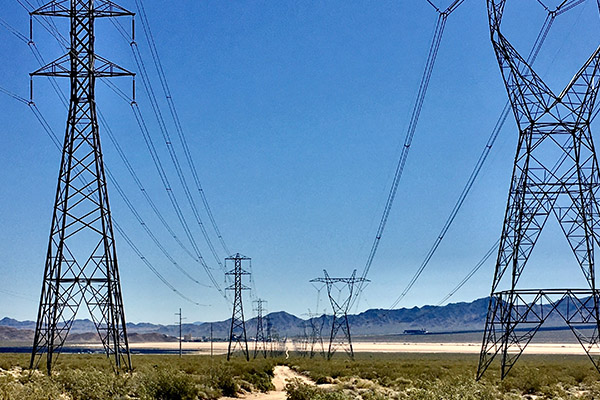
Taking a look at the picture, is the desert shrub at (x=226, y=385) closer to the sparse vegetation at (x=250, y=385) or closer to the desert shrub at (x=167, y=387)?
the sparse vegetation at (x=250, y=385)

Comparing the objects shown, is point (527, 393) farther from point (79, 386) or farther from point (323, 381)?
point (79, 386)

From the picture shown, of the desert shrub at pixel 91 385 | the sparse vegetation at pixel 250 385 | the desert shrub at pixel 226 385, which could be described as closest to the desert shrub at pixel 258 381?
the sparse vegetation at pixel 250 385

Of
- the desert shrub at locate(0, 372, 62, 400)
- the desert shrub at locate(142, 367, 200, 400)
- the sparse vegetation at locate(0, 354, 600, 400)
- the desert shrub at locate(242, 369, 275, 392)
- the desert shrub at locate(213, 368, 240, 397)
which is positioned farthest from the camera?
the desert shrub at locate(242, 369, 275, 392)

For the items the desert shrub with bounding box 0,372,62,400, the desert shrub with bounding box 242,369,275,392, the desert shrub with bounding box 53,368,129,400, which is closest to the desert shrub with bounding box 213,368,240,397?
the desert shrub with bounding box 242,369,275,392

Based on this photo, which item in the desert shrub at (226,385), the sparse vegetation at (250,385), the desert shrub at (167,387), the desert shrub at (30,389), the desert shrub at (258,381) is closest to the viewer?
the desert shrub at (30,389)

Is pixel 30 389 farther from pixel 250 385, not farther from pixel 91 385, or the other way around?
pixel 250 385

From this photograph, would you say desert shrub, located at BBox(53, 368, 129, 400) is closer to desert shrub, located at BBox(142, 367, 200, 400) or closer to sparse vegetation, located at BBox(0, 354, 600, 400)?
sparse vegetation, located at BBox(0, 354, 600, 400)

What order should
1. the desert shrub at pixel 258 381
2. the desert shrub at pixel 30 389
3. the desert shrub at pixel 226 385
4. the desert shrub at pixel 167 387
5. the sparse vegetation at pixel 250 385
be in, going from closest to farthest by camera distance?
the desert shrub at pixel 30 389
the sparse vegetation at pixel 250 385
the desert shrub at pixel 167 387
the desert shrub at pixel 226 385
the desert shrub at pixel 258 381

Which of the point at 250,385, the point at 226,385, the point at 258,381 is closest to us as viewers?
the point at 226,385

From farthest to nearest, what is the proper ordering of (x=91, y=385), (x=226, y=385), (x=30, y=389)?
(x=226, y=385), (x=91, y=385), (x=30, y=389)

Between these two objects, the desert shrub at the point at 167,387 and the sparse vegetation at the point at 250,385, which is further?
the desert shrub at the point at 167,387

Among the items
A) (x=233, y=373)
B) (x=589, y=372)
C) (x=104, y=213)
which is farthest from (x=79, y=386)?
(x=589, y=372)

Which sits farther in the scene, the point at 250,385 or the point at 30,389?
the point at 250,385

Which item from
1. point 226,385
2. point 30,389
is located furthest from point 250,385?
point 30,389
